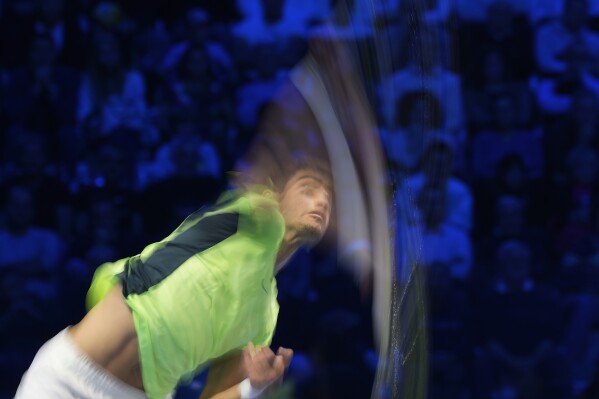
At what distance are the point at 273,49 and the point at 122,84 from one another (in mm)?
898

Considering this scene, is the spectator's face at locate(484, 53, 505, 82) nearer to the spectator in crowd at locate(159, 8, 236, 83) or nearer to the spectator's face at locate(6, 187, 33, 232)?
the spectator in crowd at locate(159, 8, 236, 83)

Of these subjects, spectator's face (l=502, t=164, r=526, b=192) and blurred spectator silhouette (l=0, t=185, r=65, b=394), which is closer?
blurred spectator silhouette (l=0, t=185, r=65, b=394)

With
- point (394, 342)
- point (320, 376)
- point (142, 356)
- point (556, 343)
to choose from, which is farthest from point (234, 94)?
point (142, 356)

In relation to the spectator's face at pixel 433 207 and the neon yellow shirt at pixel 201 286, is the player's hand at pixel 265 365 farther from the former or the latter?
the spectator's face at pixel 433 207

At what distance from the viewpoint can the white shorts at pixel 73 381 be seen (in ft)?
10.8

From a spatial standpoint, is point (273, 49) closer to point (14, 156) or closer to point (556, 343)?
point (14, 156)

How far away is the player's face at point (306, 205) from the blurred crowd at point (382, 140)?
2642 millimetres

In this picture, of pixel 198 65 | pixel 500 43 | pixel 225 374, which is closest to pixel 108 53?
pixel 198 65

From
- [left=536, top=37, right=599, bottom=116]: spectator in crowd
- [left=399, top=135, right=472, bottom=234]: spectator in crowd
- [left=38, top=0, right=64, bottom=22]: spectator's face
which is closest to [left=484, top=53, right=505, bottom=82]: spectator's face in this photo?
[left=536, top=37, right=599, bottom=116]: spectator in crowd

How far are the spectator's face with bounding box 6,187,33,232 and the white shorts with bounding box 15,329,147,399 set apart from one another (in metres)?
3.12

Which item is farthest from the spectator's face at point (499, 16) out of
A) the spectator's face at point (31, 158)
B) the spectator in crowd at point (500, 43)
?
the spectator's face at point (31, 158)

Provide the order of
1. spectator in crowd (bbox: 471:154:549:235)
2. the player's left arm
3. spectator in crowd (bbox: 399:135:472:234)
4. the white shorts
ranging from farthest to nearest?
spectator in crowd (bbox: 471:154:549:235) < spectator in crowd (bbox: 399:135:472:234) < the player's left arm < the white shorts

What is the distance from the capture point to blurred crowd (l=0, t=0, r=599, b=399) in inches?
246

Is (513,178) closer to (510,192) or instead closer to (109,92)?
(510,192)
